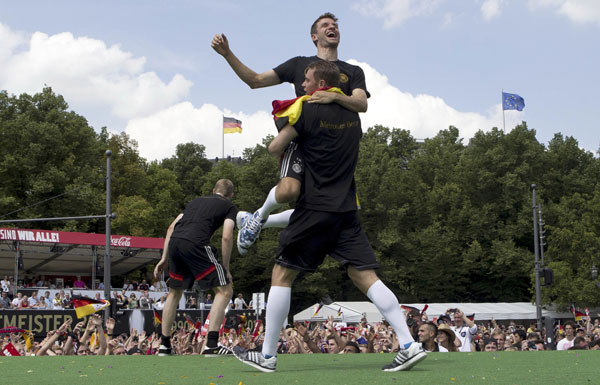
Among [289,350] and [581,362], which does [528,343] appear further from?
[581,362]

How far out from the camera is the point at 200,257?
26.4 feet

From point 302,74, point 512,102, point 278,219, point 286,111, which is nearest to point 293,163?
point 286,111

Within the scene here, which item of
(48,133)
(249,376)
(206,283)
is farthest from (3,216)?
(249,376)

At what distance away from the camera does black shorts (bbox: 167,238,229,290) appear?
8.05m

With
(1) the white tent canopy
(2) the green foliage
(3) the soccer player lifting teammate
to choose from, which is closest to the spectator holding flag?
(3) the soccer player lifting teammate

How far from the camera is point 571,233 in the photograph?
49.1m

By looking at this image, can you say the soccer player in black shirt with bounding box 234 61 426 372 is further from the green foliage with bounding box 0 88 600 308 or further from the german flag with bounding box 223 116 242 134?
the german flag with bounding box 223 116 242 134

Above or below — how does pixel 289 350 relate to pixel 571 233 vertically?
below

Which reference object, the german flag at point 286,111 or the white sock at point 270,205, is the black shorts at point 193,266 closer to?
the white sock at point 270,205

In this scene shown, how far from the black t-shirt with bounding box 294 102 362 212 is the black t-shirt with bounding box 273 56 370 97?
1.64 feet

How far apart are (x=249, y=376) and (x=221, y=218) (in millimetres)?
3348

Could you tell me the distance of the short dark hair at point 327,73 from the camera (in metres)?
5.54

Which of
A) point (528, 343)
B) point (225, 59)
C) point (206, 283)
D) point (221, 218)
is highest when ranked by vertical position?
point (225, 59)

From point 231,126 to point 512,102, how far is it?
2588 cm
